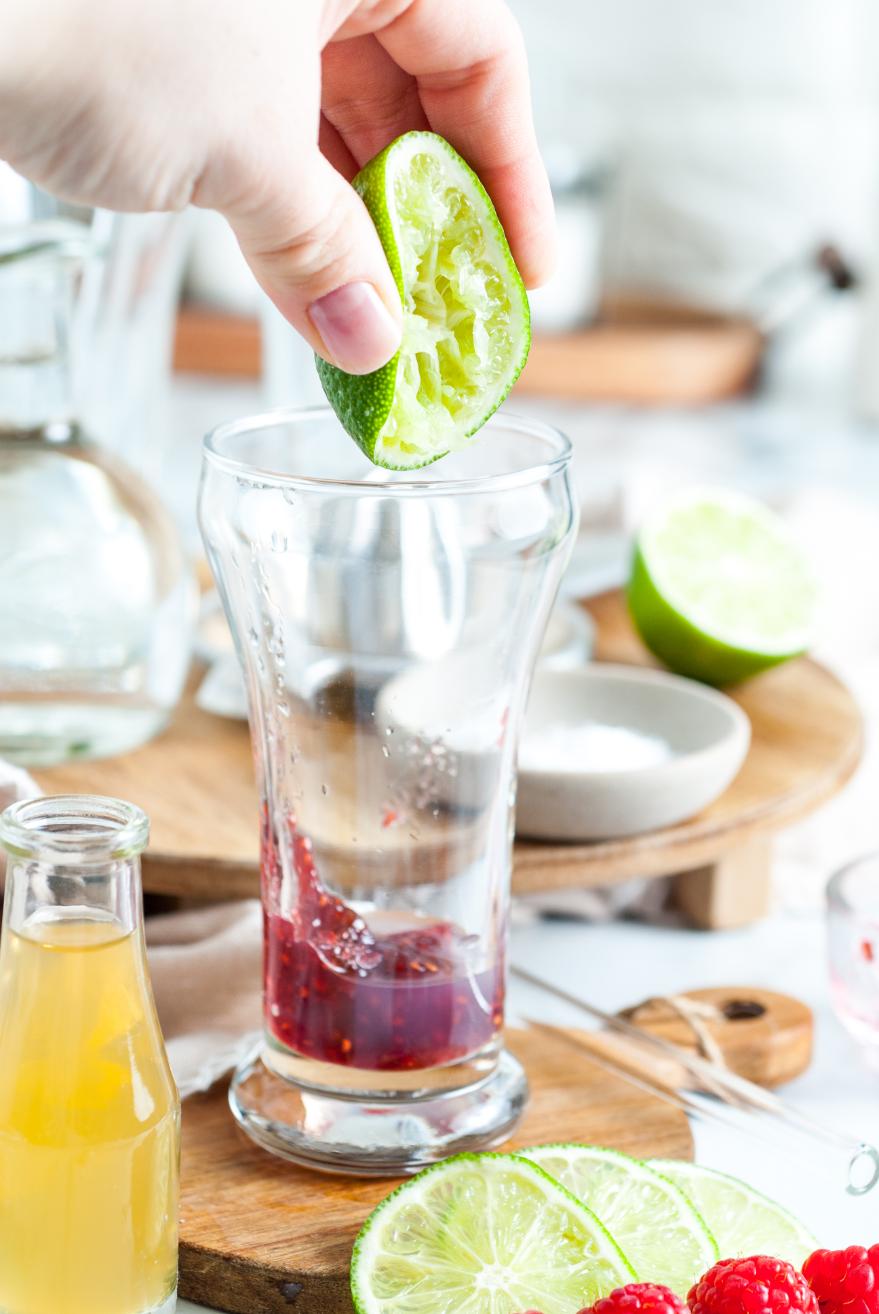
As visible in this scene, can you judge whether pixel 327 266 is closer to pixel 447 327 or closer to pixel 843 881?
pixel 447 327

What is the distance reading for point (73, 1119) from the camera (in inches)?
21.9

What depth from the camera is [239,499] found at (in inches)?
25.7

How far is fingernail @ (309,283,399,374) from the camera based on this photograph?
56 cm

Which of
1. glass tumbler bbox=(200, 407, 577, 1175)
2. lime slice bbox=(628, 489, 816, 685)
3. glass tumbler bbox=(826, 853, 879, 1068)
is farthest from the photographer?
lime slice bbox=(628, 489, 816, 685)

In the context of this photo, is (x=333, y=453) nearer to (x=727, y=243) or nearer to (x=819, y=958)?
(x=819, y=958)

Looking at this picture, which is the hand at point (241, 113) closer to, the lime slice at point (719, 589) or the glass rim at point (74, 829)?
the glass rim at point (74, 829)

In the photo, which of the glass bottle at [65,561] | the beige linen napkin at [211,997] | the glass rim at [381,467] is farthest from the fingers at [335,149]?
the beige linen napkin at [211,997]

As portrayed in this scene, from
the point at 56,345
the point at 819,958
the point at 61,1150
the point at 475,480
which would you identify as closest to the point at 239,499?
the point at 475,480

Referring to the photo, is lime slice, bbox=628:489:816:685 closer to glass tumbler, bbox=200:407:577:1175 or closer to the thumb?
glass tumbler, bbox=200:407:577:1175

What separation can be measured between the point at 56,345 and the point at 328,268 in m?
0.44

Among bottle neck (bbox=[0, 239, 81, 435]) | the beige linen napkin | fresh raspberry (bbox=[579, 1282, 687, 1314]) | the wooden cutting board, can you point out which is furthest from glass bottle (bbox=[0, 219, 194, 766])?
fresh raspberry (bbox=[579, 1282, 687, 1314])

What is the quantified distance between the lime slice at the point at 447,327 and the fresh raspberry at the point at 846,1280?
1.02 feet

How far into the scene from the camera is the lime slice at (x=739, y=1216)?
0.63m

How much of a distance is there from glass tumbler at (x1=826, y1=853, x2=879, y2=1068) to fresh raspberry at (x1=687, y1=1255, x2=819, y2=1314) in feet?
0.90
